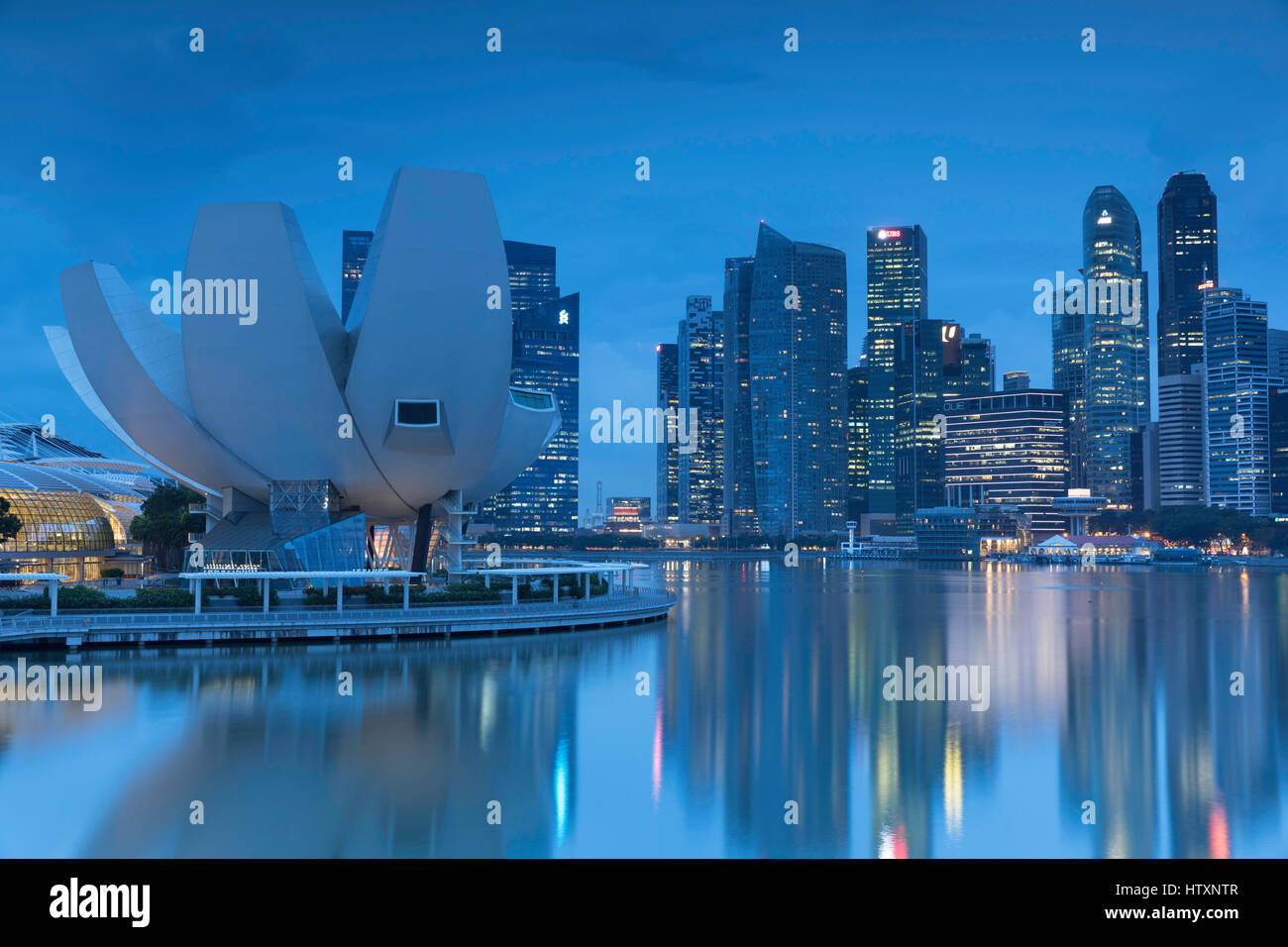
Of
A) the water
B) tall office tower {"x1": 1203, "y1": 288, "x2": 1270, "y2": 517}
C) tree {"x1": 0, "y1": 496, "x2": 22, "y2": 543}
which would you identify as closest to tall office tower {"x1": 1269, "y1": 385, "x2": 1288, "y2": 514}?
tall office tower {"x1": 1203, "y1": 288, "x2": 1270, "y2": 517}

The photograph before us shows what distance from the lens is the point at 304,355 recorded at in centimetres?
3825

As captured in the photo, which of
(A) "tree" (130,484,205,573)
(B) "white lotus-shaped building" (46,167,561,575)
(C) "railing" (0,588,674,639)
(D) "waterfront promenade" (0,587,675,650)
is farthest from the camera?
(A) "tree" (130,484,205,573)

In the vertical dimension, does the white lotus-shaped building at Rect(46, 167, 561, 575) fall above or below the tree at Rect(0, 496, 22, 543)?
above

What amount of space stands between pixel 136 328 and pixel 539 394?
1890 cm

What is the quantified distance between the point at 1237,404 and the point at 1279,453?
11264 millimetres

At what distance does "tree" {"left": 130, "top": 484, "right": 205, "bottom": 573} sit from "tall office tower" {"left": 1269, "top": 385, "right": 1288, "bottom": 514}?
188319 mm

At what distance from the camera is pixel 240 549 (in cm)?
4125

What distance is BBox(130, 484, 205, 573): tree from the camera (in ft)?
172

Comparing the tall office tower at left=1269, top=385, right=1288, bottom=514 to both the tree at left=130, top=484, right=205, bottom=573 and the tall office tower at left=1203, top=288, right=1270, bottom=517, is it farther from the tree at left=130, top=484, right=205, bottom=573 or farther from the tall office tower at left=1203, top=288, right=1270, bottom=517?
the tree at left=130, top=484, right=205, bottom=573

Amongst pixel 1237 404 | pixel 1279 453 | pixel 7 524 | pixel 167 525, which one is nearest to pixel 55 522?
pixel 167 525

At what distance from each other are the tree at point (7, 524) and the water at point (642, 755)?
17.8m

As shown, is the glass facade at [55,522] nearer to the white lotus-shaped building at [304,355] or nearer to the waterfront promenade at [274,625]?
the white lotus-shaped building at [304,355]
